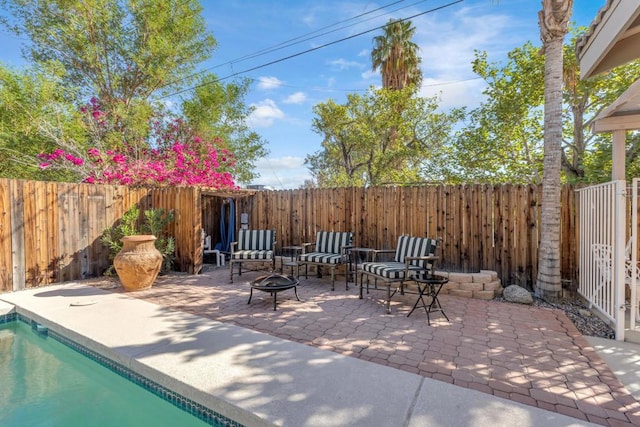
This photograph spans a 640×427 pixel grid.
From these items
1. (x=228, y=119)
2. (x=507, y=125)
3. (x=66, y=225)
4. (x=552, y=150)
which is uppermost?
(x=228, y=119)

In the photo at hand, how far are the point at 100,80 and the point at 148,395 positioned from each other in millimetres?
11095

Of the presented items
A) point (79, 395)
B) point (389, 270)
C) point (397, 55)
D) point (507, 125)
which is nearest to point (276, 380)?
point (79, 395)

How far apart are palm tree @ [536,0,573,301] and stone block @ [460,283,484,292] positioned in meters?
0.81

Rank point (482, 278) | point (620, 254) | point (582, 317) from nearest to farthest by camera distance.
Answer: point (620, 254), point (582, 317), point (482, 278)

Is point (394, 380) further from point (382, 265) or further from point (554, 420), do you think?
point (382, 265)

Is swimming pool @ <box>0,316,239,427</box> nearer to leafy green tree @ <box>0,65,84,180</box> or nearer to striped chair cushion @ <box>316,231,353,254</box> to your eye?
striped chair cushion @ <box>316,231,353,254</box>

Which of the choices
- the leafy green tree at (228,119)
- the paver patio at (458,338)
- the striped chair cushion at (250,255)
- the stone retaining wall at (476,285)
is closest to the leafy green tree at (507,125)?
the stone retaining wall at (476,285)

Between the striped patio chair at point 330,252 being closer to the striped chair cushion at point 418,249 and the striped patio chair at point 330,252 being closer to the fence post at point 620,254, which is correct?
the striped chair cushion at point 418,249

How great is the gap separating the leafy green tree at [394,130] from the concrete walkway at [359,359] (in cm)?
652

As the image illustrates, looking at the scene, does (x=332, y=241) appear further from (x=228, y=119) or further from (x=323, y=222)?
(x=228, y=119)

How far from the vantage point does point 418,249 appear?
4.87 m

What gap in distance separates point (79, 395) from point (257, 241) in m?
4.16

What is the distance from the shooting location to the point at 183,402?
8.00 ft

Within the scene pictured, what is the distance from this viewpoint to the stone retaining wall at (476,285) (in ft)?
16.4
